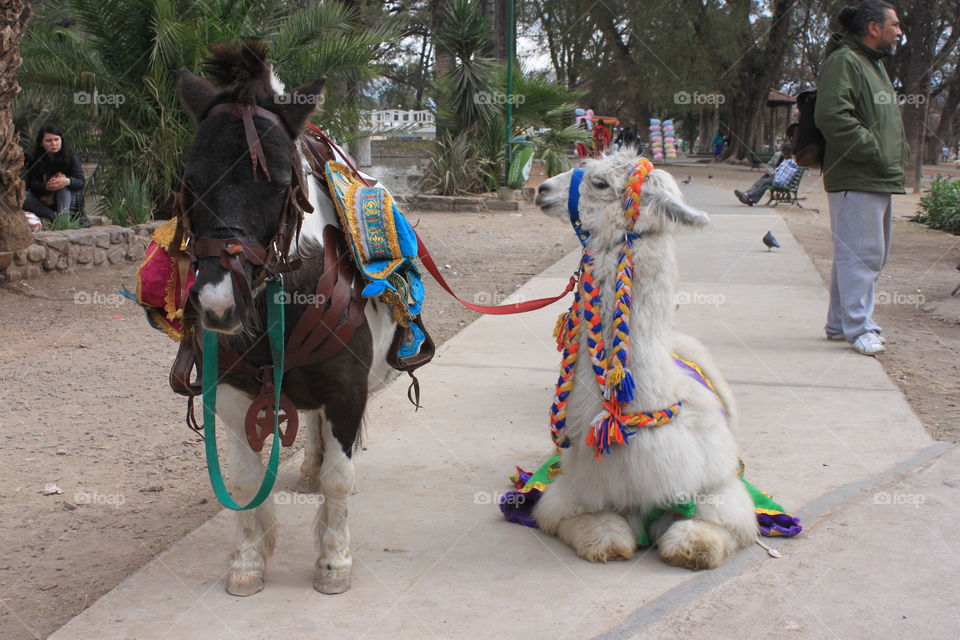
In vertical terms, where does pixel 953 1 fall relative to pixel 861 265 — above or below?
above

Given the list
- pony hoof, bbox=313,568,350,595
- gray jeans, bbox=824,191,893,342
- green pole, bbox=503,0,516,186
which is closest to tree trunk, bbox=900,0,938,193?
green pole, bbox=503,0,516,186

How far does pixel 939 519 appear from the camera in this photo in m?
3.61

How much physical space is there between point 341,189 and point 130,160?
8.62 metres

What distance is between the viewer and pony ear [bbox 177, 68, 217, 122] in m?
2.54

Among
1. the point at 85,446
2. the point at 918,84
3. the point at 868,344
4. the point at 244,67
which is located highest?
the point at 918,84

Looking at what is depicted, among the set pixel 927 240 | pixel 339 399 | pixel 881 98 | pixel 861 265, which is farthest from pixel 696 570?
pixel 927 240

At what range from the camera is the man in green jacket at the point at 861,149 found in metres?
6.09

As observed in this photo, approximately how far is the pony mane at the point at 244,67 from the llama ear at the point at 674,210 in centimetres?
141

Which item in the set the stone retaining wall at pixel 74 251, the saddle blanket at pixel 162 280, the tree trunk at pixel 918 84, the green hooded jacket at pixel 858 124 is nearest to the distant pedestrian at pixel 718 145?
the tree trunk at pixel 918 84

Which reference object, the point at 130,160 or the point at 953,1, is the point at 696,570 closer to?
the point at 130,160

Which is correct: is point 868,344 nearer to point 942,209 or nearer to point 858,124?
point 858,124

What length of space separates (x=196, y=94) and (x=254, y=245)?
1.74 ft

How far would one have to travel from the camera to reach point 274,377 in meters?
2.82

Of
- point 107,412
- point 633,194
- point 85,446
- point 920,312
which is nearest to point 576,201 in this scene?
point 633,194
